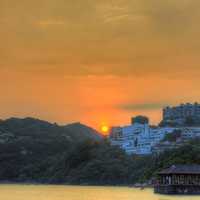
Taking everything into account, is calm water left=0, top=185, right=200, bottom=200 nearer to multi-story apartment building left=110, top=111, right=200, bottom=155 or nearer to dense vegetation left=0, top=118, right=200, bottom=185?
dense vegetation left=0, top=118, right=200, bottom=185

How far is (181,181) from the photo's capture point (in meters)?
79.3

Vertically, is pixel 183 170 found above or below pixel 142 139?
below

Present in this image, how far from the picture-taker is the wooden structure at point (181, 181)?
7875 cm

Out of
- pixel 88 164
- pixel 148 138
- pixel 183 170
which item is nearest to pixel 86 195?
pixel 183 170

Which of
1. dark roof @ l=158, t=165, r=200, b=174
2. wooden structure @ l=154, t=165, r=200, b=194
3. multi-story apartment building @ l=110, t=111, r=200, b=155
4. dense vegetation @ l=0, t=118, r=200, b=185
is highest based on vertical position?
multi-story apartment building @ l=110, t=111, r=200, b=155

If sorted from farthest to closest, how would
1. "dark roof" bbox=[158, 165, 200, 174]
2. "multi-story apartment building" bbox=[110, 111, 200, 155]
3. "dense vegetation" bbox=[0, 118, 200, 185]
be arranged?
"multi-story apartment building" bbox=[110, 111, 200, 155] → "dense vegetation" bbox=[0, 118, 200, 185] → "dark roof" bbox=[158, 165, 200, 174]

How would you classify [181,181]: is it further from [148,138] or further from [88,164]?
[148,138]

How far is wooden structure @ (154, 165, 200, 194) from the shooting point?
78750mm

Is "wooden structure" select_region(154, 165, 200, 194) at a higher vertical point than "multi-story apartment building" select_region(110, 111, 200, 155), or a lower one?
lower

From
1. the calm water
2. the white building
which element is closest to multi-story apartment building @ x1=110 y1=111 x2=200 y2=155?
the white building

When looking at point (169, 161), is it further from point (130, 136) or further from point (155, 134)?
point (130, 136)

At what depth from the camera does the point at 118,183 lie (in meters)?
135

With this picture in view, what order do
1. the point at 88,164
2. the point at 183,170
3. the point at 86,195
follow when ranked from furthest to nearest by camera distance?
the point at 88,164 < the point at 86,195 < the point at 183,170

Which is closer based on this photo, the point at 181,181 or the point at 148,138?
the point at 181,181
